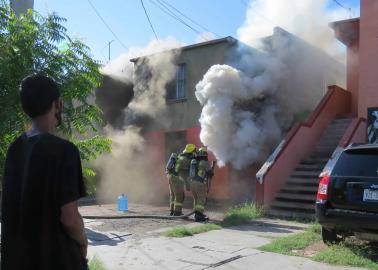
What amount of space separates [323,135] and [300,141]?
4.06 feet

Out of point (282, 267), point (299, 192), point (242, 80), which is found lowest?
point (282, 267)

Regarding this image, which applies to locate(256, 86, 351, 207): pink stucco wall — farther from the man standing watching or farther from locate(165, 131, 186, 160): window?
the man standing watching

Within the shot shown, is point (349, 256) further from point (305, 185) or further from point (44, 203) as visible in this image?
point (44, 203)

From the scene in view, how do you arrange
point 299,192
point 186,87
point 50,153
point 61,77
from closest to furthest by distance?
point 50,153 < point 61,77 < point 299,192 < point 186,87

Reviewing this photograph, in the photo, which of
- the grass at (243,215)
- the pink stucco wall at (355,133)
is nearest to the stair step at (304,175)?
the pink stucco wall at (355,133)

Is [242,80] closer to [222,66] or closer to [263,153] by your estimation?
[222,66]

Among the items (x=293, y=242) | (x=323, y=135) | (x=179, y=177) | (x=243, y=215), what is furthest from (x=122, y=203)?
(x=293, y=242)

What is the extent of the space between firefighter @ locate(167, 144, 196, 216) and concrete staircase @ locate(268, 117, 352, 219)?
2.01 metres

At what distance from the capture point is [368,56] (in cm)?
1221

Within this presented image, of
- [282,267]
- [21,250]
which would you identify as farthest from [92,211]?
[21,250]

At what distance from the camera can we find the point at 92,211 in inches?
499

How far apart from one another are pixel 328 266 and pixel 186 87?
10188 millimetres

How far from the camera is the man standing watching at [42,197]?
99.7 inches

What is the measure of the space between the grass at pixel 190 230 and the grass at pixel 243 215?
434mm
